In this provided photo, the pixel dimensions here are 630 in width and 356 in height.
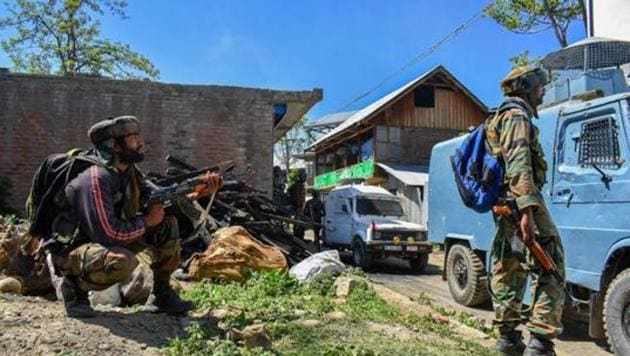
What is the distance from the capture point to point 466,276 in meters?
7.84

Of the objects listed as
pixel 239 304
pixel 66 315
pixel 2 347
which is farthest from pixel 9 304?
pixel 239 304

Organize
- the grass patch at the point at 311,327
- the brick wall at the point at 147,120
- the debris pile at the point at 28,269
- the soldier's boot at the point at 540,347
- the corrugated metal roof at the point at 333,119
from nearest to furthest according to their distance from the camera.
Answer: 1. the soldier's boot at the point at 540,347
2. the grass patch at the point at 311,327
3. the debris pile at the point at 28,269
4. the brick wall at the point at 147,120
5. the corrugated metal roof at the point at 333,119

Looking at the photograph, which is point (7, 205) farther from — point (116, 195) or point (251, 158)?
point (116, 195)

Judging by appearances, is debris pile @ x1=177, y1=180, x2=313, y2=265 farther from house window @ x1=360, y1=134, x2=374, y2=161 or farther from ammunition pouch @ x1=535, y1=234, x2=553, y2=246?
house window @ x1=360, y1=134, x2=374, y2=161

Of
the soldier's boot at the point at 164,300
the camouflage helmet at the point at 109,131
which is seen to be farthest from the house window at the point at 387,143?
the camouflage helmet at the point at 109,131

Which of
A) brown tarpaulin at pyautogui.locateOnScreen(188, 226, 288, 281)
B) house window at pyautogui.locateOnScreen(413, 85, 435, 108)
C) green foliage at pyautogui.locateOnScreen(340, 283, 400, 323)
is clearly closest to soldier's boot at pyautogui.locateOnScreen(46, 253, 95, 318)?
green foliage at pyautogui.locateOnScreen(340, 283, 400, 323)

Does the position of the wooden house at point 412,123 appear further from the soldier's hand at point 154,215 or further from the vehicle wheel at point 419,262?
the soldier's hand at point 154,215

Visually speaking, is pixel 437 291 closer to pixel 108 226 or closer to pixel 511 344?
pixel 511 344

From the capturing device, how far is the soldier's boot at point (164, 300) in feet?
14.0

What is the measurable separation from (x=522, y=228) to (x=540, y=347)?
76cm

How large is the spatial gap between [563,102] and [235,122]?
26.2 feet

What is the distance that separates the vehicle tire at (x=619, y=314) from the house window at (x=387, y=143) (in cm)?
2205

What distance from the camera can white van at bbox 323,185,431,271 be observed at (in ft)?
39.5

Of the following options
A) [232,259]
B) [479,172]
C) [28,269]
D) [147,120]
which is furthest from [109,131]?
[147,120]
